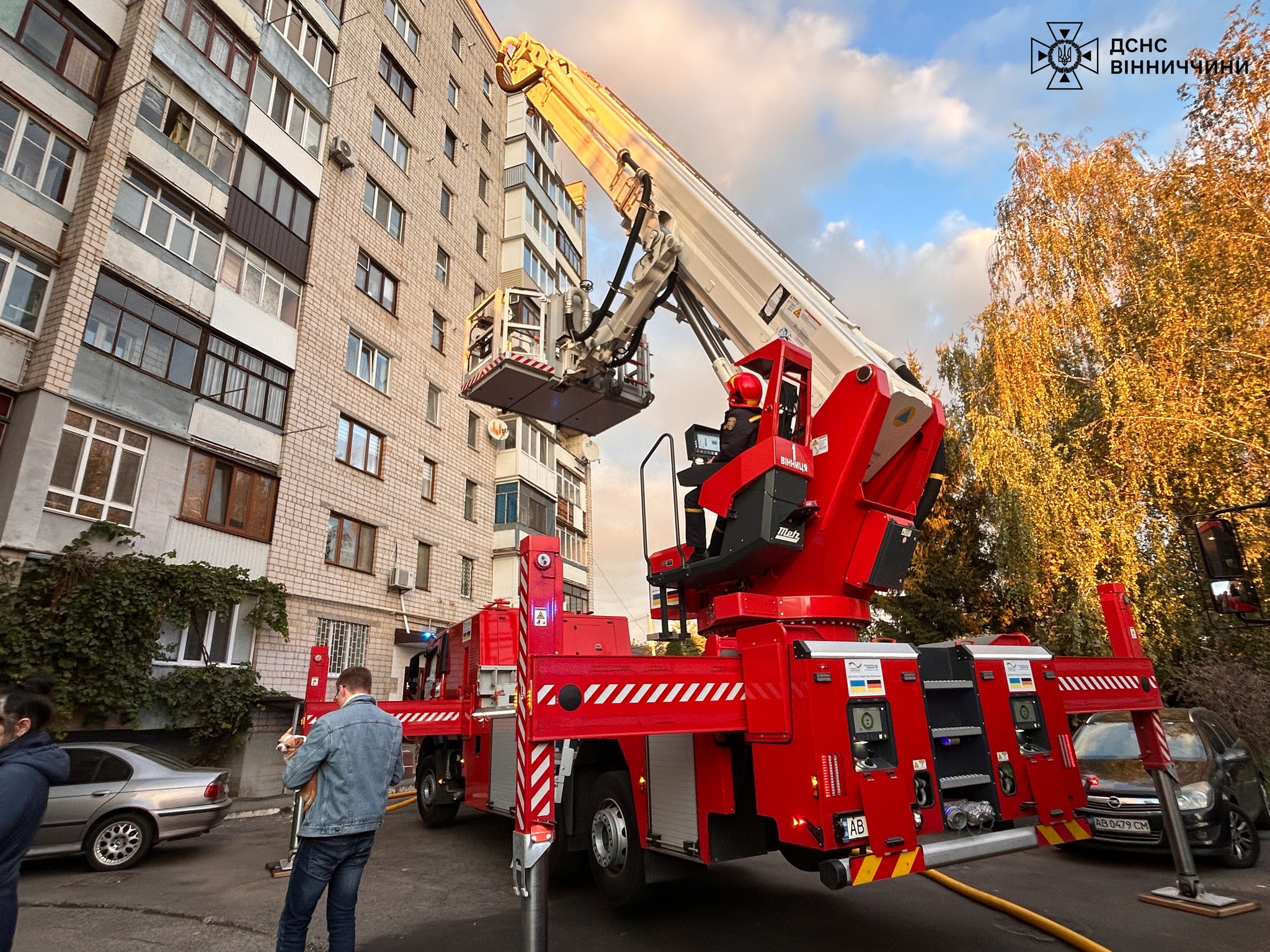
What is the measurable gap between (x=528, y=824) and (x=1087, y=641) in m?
12.4

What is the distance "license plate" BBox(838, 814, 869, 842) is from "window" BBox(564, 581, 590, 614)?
24816 millimetres

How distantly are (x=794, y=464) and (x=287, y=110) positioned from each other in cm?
1945

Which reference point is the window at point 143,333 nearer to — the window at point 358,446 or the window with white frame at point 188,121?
the window with white frame at point 188,121

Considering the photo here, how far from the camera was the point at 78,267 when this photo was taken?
12.5m

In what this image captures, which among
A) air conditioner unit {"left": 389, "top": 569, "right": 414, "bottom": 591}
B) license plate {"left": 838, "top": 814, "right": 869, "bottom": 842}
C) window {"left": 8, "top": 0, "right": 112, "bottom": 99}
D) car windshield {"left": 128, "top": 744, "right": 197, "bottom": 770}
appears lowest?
license plate {"left": 838, "top": 814, "right": 869, "bottom": 842}

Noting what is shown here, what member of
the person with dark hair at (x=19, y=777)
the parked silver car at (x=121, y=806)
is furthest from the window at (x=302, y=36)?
the person with dark hair at (x=19, y=777)

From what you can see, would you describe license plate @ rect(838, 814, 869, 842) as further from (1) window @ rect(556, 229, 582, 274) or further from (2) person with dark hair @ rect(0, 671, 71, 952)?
(1) window @ rect(556, 229, 582, 274)

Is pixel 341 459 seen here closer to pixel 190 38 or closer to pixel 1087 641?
pixel 190 38

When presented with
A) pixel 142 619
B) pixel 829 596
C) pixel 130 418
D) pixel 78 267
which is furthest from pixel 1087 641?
pixel 78 267

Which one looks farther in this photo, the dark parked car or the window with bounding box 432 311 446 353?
the window with bounding box 432 311 446 353

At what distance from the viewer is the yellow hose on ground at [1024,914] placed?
460 cm

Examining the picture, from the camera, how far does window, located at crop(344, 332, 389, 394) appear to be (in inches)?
769

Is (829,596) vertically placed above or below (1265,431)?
below

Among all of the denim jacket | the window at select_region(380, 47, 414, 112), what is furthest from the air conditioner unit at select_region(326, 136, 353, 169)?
the denim jacket
